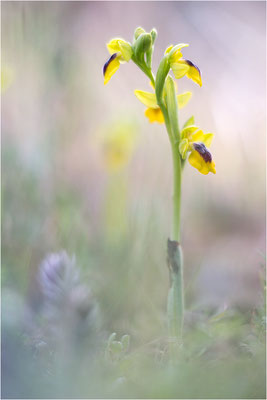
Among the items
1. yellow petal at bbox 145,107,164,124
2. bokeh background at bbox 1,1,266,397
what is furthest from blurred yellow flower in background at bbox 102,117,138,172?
yellow petal at bbox 145,107,164,124

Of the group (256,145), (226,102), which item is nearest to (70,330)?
(256,145)

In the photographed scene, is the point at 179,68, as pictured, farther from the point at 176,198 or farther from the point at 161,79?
the point at 176,198

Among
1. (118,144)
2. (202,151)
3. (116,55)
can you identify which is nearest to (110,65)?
(116,55)

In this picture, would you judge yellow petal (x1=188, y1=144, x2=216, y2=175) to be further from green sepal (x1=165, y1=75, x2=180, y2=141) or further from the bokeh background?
the bokeh background

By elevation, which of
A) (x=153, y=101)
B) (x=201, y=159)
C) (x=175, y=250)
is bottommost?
(x=175, y=250)

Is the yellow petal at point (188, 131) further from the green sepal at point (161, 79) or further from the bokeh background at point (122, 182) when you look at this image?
the bokeh background at point (122, 182)

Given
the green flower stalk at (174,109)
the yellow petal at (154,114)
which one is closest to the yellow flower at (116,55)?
the green flower stalk at (174,109)
